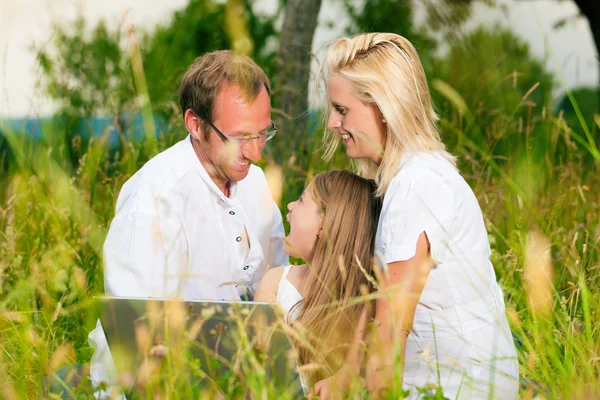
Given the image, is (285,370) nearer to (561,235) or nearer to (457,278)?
(457,278)

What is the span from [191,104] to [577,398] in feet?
7.29

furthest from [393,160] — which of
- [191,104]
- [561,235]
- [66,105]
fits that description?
[66,105]

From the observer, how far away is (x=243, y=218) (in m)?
3.49

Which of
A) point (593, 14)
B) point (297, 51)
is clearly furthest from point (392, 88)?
point (593, 14)

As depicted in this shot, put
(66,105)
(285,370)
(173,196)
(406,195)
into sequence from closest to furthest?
(285,370), (406,195), (173,196), (66,105)

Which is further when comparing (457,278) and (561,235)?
(561,235)

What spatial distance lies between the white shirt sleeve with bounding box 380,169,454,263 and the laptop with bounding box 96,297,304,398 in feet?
1.85

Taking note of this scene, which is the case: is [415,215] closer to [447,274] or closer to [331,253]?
[447,274]

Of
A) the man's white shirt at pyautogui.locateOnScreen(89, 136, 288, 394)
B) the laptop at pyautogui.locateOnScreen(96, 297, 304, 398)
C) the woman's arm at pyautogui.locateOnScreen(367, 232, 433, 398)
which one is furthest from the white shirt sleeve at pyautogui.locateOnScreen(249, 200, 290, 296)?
the laptop at pyautogui.locateOnScreen(96, 297, 304, 398)

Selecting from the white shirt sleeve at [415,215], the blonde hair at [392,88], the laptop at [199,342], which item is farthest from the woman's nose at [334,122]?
the laptop at [199,342]

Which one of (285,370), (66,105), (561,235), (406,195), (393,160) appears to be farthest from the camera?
(66,105)

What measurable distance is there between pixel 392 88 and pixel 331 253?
0.64 metres

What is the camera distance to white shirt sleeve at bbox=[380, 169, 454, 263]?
251 cm

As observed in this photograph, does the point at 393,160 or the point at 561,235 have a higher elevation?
the point at 393,160
